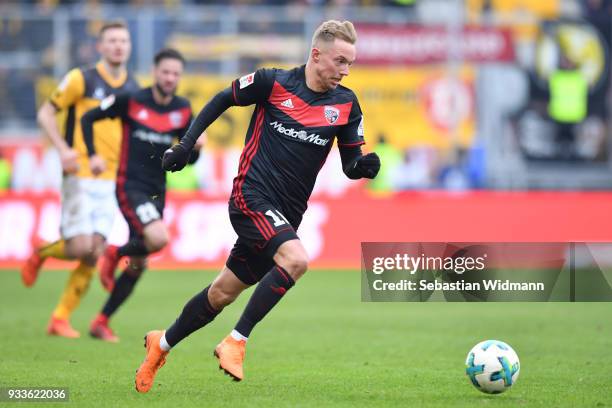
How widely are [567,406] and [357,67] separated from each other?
17.0m

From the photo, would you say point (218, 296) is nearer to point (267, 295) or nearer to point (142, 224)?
point (267, 295)

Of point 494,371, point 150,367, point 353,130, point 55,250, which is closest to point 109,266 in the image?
point 55,250

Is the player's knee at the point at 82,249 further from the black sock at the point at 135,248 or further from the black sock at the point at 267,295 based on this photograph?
the black sock at the point at 267,295

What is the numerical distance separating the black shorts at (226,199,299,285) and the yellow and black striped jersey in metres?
3.93

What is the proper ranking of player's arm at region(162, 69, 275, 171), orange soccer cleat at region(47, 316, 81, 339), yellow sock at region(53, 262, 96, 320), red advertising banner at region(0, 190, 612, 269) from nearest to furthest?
player's arm at region(162, 69, 275, 171) → orange soccer cleat at region(47, 316, 81, 339) → yellow sock at region(53, 262, 96, 320) → red advertising banner at region(0, 190, 612, 269)

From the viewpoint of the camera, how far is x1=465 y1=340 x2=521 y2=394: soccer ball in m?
7.13

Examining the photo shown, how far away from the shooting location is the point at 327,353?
9633 millimetres

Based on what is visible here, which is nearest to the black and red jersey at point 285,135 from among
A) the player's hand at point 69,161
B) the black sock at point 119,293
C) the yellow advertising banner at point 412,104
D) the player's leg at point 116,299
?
the player's hand at point 69,161

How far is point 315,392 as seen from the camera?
7.39m

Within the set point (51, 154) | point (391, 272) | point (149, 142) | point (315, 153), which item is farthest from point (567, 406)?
point (51, 154)

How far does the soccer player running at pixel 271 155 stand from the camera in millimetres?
7266

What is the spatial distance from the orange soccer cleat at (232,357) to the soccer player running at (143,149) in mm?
3439

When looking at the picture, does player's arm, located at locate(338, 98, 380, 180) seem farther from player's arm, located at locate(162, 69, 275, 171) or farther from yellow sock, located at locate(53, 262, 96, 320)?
yellow sock, located at locate(53, 262, 96, 320)

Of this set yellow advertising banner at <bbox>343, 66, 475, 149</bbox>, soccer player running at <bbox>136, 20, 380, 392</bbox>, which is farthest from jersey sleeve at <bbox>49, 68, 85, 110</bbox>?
yellow advertising banner at <bbox>343, 66, 475, 149</bbox>
